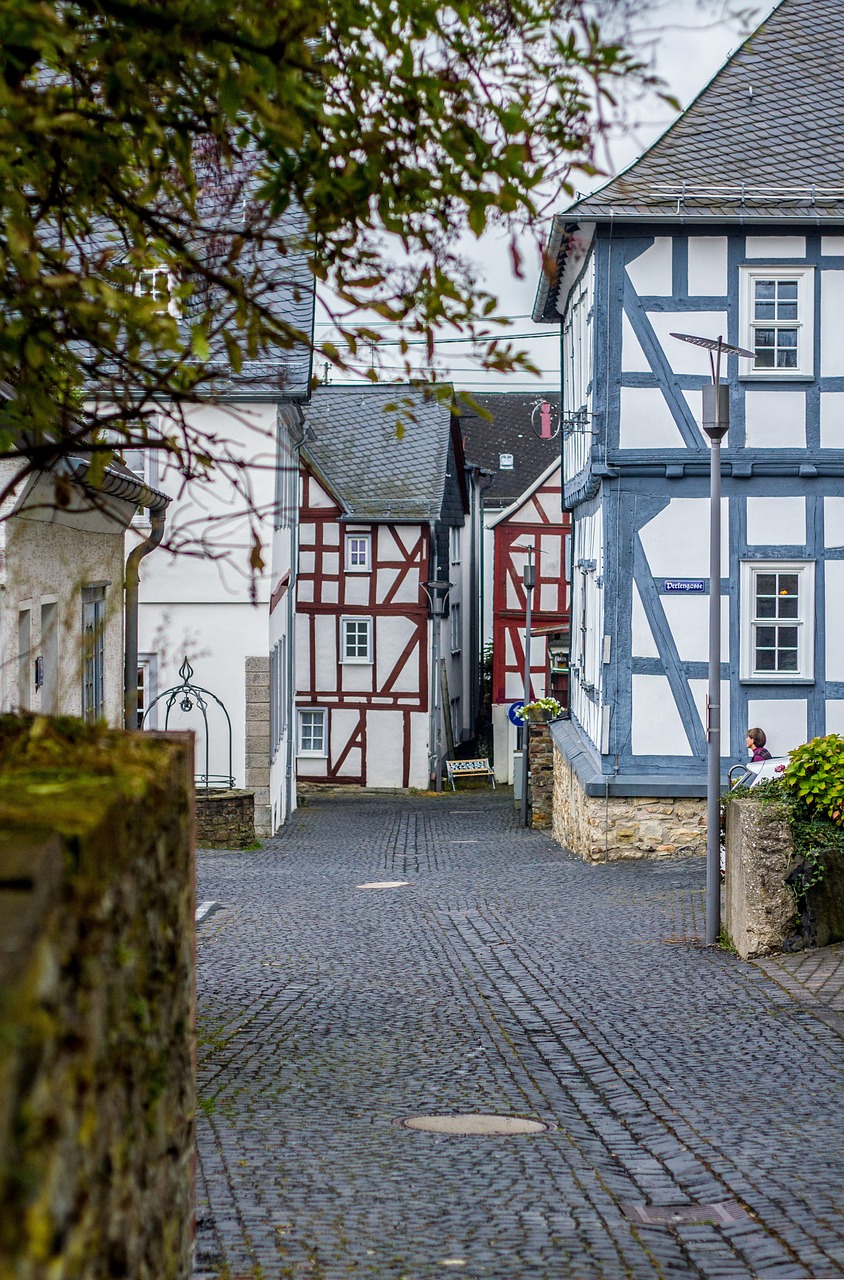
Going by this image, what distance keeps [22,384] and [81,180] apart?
0.59m

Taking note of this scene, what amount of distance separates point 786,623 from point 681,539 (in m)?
1.60

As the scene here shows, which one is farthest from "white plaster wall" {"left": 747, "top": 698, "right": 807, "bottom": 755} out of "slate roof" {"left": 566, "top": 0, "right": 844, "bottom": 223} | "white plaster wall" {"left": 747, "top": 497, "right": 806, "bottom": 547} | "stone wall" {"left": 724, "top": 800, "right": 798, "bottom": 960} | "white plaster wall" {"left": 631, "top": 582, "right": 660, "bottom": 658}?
"stone wall" {"left": 724, "top": 800, "right": 798, "bottom": 960}

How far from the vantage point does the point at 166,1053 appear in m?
3.30

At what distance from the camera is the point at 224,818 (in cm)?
2141

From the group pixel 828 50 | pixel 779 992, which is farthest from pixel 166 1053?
pixel 828 50

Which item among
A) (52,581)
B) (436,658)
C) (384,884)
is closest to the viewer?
(52,581)

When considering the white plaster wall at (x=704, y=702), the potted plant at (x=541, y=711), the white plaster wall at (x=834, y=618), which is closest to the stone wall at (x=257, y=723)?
the potted plant at (x=541, y=711)

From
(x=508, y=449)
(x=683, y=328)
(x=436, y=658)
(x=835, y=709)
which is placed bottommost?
(x=835, y=709)

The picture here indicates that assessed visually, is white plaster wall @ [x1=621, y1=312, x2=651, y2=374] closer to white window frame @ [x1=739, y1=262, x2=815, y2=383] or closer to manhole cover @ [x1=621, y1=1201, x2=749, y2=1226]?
white window frame @ [x1=739, y1=262, x2=815, y2=383]

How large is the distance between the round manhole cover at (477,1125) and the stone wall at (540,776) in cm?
1918

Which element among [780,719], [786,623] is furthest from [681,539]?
[780,719]

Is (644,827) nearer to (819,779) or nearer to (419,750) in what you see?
(819,779)

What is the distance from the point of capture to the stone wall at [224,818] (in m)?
21.3

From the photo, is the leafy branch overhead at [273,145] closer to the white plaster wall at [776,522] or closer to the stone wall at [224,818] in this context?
Result: the white plaster wall at [776,522]
